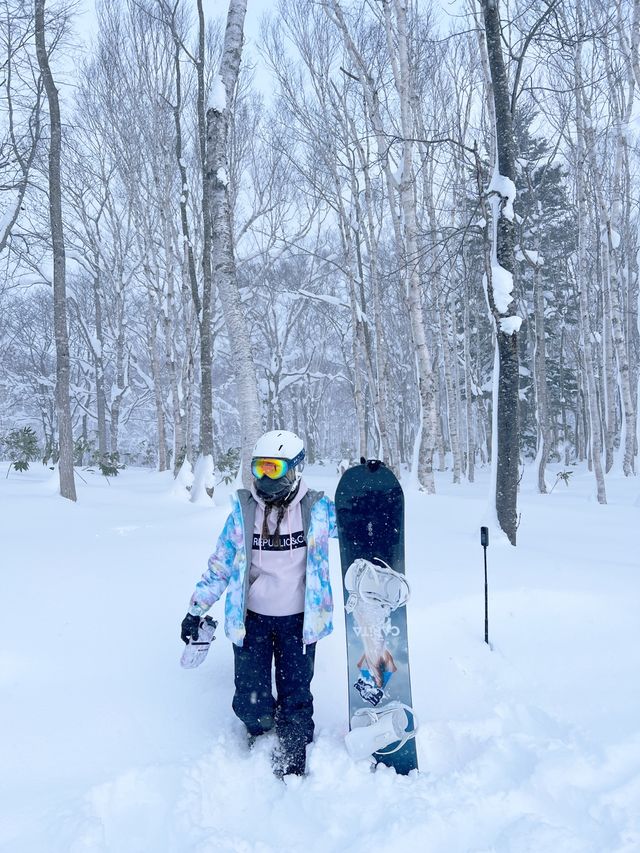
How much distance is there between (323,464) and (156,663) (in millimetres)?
25195

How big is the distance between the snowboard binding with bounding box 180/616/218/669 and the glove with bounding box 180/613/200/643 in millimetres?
22

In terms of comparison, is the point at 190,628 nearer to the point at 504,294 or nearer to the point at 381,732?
the point at 381,732

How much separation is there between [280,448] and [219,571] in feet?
2.36

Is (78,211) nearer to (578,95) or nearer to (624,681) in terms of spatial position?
(578,95)

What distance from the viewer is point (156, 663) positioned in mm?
3434

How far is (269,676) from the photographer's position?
2.78 meters

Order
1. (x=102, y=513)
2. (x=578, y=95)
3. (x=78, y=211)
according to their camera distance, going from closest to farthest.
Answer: (x=102, y=513) → (x=578, y=95) → (x=78, y=211)

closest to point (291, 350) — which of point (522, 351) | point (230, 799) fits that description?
point (522, 351)

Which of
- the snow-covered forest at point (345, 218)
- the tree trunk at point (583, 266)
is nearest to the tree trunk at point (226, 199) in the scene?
the snow-covered forest at point (345, 218)

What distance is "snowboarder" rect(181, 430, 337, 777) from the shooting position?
8.89 ft

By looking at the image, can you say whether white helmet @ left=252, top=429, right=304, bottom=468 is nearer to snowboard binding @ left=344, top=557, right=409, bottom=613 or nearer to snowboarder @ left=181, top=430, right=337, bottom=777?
snowboarder @ left=181, top=430, right=337, bottom=777

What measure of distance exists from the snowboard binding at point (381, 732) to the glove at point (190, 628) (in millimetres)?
910

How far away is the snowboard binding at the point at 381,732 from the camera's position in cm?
262

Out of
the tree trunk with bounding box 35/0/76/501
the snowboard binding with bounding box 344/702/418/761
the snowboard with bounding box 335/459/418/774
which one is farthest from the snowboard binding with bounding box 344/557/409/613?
the tree trunk with bounding box 35/0/76/501
